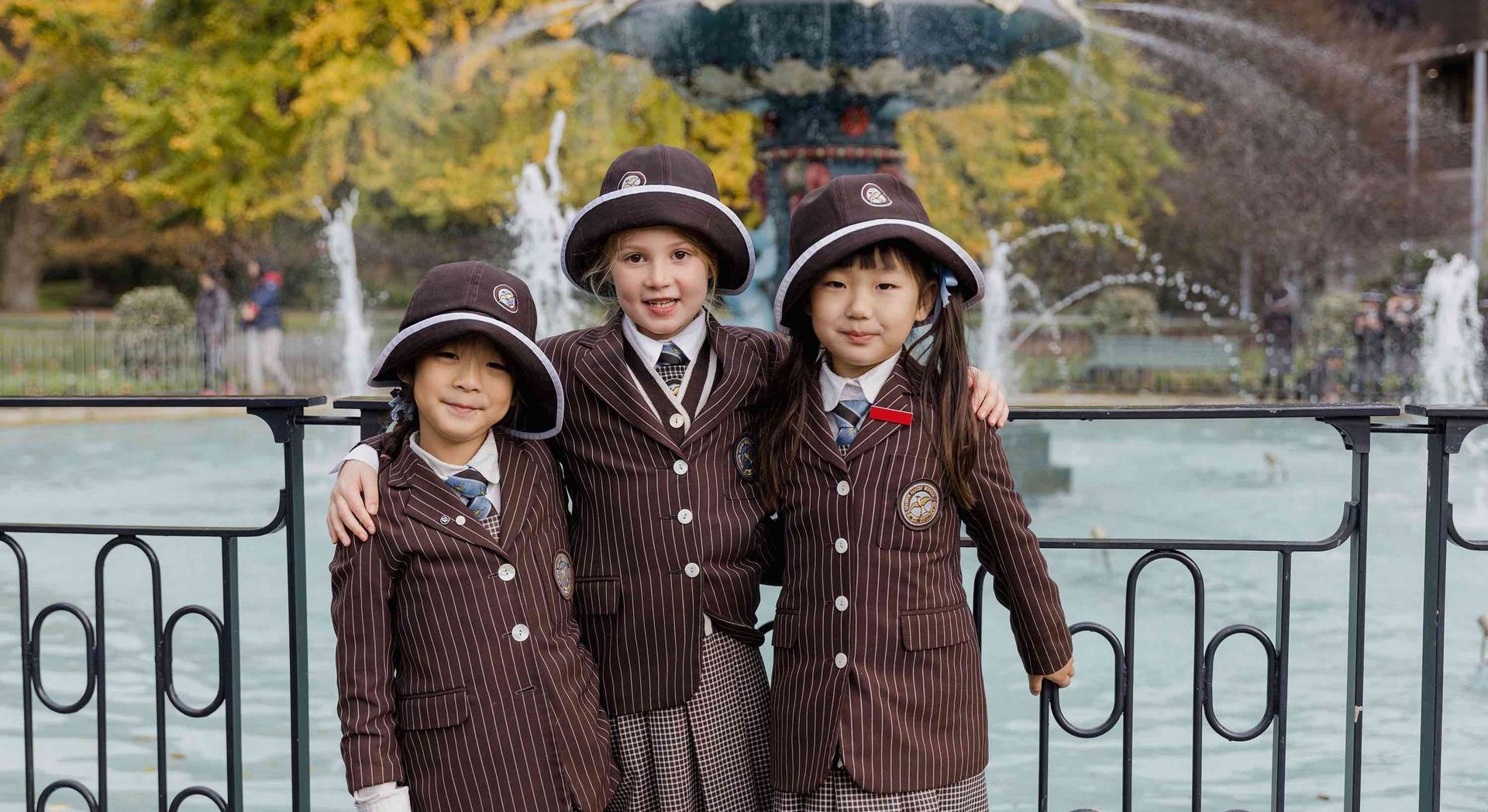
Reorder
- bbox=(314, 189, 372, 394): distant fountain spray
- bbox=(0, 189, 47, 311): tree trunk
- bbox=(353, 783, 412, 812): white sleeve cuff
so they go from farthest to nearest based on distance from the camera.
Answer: bbox=(0, 189, 47, 311): tree trunk
bbox=(314, 189, 372, 394): distant fountain spray
bbox=(353, 783, 412, 812): white sleeve cuff

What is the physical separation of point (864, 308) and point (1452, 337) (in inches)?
664

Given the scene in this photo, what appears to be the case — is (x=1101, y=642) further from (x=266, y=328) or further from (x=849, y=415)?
(x=266, y=328)

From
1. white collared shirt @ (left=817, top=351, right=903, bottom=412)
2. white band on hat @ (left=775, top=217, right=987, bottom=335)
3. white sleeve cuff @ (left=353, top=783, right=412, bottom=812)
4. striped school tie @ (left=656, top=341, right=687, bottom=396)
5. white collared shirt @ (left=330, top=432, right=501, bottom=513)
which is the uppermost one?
white band on hat @ (left=775, top=217, right=987, bottom=335)

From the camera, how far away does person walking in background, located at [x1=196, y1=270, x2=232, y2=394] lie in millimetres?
18453

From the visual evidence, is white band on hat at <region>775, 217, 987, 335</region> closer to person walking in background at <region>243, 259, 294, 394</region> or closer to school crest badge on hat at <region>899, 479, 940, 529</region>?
school crest badge on hat at <region>899, 479, 940, 529</region>

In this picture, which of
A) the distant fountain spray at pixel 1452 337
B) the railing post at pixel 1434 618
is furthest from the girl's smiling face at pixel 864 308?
the distant fountain spray at pixel 1452 337

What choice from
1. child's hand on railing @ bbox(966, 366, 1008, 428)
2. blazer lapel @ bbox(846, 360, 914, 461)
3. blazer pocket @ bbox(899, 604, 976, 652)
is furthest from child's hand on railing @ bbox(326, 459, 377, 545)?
child's hand on railing @ bbox(966, 366, 1008, 428)

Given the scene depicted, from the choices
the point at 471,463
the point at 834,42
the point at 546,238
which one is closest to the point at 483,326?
the point at 471,463

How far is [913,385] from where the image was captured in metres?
2.69

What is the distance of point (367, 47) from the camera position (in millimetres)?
20672

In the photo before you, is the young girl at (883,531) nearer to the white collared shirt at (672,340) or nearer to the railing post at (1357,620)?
the white collared shirt at (672,340)

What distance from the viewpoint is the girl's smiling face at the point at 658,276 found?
8.75ft

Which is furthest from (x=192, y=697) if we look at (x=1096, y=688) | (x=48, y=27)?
(x=48, y=27)

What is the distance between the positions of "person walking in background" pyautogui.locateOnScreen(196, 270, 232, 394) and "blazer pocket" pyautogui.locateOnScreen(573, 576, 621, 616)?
16.3m
